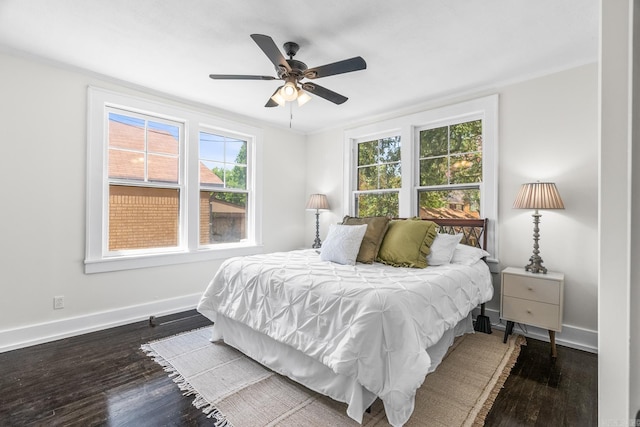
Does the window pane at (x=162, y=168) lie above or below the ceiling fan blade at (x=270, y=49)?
below

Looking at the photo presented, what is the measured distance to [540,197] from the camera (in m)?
2.58

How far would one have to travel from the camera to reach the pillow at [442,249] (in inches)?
108

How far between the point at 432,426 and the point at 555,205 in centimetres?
203

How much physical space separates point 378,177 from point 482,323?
2178 mm

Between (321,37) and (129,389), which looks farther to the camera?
(321,37)

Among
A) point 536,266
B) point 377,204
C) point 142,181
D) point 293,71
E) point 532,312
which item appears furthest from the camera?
point 377,204

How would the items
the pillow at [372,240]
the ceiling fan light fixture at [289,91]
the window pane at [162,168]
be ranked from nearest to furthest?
the ceiling fan light fixture at [289,91] → the pillow at [372,240] → the window pane at [162,168]

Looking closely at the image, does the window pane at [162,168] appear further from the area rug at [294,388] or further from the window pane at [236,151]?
the area rug at [294,388]

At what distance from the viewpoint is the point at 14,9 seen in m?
2.04

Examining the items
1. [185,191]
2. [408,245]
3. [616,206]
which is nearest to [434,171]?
[408,245]

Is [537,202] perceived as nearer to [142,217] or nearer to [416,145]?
[416,145]

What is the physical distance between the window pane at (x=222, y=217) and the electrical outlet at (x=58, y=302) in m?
1.47

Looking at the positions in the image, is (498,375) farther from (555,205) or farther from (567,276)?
(555,205)

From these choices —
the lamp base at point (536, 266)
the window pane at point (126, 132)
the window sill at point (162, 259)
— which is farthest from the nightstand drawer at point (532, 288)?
the window pane at point (126, 132)
